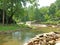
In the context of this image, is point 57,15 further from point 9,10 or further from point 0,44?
point 0,44

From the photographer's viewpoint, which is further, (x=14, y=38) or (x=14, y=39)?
(x=14, y=38)

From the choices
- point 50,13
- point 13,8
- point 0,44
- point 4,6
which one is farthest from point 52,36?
point 50,13

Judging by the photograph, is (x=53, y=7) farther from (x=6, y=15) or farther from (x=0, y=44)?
(x=0, y=44)

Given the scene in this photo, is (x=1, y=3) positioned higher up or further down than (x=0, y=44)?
higher up

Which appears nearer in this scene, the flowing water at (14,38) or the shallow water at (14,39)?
the shallow water at (14,39)

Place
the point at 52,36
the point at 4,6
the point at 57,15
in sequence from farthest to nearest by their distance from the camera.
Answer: the point at 57,15 → the point at 4,6 → the point at 52,36

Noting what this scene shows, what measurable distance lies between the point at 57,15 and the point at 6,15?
2701 cm

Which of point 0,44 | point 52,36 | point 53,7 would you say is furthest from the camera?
point 53,7

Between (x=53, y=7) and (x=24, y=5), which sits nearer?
(x=24, y=5)

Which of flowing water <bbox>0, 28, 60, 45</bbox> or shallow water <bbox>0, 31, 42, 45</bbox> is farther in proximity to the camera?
flowing water <bbox>0, 28, 60, 45</bbox>

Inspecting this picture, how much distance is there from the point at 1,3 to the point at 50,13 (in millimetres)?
33747

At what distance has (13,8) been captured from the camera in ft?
98.2

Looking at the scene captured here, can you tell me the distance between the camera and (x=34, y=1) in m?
31.7

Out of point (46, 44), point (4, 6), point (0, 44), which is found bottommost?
point (0, 44)
